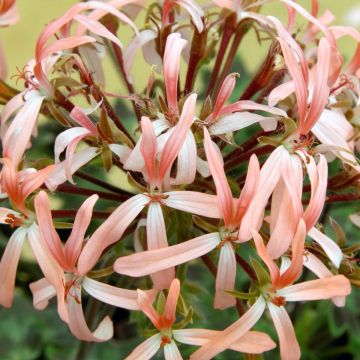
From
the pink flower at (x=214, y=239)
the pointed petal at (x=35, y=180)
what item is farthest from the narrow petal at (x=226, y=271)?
the pointed petal at (x=35, y=180)

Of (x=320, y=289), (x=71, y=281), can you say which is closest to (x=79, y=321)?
(x=71, y=281)

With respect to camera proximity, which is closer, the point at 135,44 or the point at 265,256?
the point at 265,256

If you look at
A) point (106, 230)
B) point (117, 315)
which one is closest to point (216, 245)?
point (106, 230)

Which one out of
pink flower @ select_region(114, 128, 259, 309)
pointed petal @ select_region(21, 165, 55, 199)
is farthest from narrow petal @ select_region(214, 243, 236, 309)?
pointed petal @ select_region(21, 165, 55, 199)

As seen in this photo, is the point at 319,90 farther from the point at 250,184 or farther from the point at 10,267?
the point at 10,267

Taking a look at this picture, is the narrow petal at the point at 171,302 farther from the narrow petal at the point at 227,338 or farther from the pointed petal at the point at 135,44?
the pointed petal at the point at 135,44

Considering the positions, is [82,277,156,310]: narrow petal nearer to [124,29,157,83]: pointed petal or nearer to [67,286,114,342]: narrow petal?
[67,286,114,342]: narrow petal
